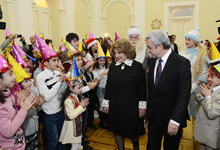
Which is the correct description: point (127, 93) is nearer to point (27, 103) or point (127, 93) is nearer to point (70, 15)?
point (27, 103)

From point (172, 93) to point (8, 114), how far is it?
145 cm

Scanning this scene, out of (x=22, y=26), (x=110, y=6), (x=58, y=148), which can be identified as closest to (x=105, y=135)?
(x=58, y=148)

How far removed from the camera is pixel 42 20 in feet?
21.0

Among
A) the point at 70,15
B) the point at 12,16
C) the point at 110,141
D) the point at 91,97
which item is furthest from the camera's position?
the point at 70,15

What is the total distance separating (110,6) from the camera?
31.5 feet

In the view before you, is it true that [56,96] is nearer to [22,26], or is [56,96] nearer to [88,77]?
[88,77]

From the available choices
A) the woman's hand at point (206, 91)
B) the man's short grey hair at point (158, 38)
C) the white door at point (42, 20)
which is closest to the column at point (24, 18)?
the white door at point (42, 20)

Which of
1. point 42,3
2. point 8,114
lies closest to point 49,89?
point 8,114

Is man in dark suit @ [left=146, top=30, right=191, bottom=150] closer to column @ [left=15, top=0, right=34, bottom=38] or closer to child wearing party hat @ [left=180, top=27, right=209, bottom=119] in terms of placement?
child wearing party hat @ [left=180, top=27, right=209, bottom=119]

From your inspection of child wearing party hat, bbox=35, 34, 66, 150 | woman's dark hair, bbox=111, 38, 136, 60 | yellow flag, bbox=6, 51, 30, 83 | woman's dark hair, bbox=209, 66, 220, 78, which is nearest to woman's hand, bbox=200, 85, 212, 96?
woman's dark hair, bbox=209, 66, 220, 78

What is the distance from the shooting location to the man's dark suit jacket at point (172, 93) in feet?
5.24

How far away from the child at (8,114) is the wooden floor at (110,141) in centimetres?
141

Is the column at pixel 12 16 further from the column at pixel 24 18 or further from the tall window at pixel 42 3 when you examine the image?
the tall window at pixel 42 3

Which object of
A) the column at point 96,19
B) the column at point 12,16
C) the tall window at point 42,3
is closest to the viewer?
the column at point 12,16
